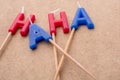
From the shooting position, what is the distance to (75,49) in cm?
83

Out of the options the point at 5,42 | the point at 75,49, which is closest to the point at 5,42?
the point at 5,42

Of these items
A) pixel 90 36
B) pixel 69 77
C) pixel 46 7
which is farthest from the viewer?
pixel 46 7

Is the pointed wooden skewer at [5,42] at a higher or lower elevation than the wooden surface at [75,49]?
higher

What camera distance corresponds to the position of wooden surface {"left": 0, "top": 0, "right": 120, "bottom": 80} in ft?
2.48

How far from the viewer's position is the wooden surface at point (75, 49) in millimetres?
757

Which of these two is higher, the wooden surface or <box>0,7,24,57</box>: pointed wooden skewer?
<box>0,7,24,57</box>: pointed wooden skewer

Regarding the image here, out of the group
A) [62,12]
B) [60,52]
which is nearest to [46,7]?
[62,12]

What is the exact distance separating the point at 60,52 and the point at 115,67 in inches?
9.2

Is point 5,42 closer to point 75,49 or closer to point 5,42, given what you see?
point 5,42

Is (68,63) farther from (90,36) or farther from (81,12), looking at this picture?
(81,12)

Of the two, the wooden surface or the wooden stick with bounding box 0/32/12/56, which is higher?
the wooden stick with bounding box 0/32/12/56

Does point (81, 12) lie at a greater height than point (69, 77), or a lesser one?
greater

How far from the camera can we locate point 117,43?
0.83 meters

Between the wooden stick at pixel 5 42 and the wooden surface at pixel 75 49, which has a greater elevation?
the wooden stick at pixel 5 42
